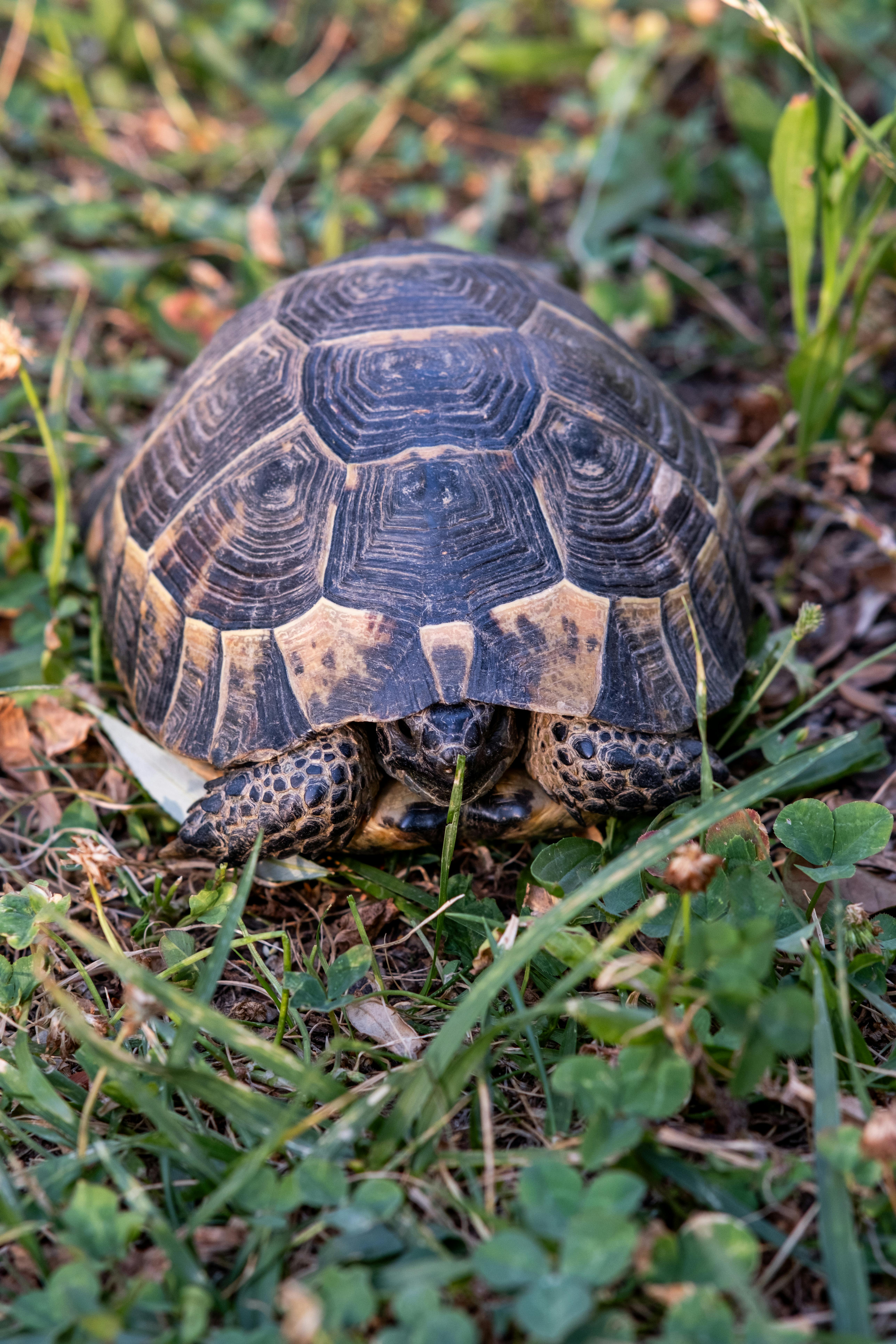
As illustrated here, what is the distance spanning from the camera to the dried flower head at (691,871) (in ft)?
5.64

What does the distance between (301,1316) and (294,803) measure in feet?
4.01

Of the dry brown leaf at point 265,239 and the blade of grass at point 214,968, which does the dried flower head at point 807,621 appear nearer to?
the blade of grass at point 214,968

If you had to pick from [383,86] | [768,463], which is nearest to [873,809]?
[768,463]

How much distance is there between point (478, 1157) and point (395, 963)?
74cm

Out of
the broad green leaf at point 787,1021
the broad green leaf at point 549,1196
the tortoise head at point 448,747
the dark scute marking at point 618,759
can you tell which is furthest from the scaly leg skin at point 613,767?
the broad green leaf at point 549,1196

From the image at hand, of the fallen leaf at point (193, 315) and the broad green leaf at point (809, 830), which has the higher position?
the broad green leaf at point (809, 830)

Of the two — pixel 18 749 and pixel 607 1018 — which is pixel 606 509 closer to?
pixel 607 1018

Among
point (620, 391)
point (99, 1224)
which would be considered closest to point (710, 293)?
point (620, 391)

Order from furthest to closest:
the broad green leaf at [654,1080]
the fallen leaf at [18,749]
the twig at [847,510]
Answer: the twig at [847,510] → the fallen leaf at [18,749] → the broad green leaf at [654,1080]

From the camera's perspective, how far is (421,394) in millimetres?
2555

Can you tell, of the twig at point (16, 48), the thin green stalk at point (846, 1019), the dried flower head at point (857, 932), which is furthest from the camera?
the twig at point (16, 48)

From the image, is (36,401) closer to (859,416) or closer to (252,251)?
(252,251)

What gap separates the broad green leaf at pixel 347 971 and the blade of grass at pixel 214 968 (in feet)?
0.93

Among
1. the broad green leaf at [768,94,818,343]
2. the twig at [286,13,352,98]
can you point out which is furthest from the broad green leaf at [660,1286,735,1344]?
the twig at [286,13,352,98]
